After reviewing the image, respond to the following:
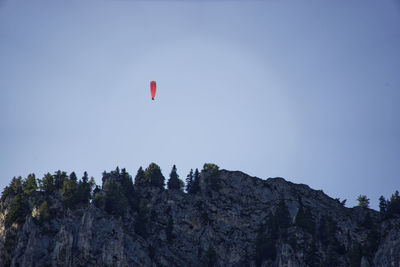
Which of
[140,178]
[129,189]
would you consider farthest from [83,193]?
[140,178]

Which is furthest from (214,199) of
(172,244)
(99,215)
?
(99,215)

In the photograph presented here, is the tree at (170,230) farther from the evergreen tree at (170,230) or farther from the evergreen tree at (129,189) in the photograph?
the evergreen tree at (129,189)

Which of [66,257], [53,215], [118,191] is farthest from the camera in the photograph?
[118,191]

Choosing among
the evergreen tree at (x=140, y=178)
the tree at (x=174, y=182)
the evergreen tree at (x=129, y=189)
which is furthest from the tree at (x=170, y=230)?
the evergreen tree at (x=140, y=178)

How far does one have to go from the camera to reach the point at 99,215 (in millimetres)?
139125

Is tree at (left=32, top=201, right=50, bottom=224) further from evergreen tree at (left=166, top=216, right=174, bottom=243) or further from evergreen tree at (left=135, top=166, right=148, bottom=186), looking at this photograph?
evergreen tree at (left=135, top=166, right=148, bottom=186)

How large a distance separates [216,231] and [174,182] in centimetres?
2048

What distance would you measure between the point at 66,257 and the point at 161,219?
29.7 metres

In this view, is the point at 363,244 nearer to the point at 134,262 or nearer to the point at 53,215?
the point at 134,262

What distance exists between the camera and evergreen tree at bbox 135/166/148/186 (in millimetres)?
160250

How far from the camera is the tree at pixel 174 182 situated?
533 feet

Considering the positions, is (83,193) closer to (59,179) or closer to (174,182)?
(59,179)

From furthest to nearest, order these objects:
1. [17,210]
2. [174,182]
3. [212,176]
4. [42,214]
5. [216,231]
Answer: [212,176] < [174,182] < [216,231] < [17,210] < [42,214]

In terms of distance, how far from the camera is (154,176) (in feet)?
528
